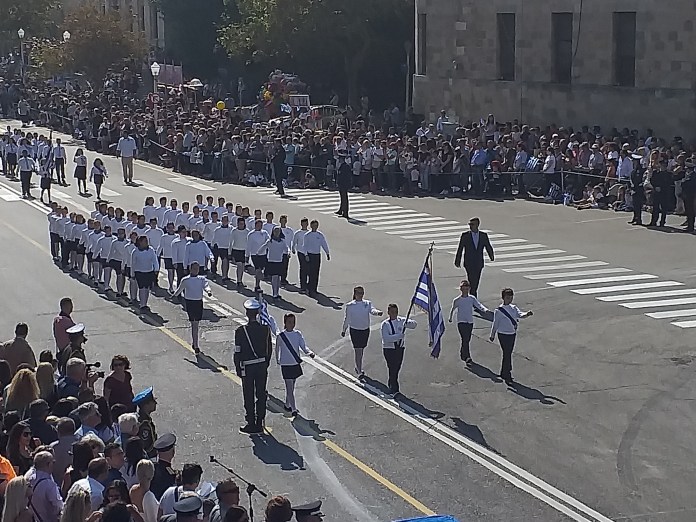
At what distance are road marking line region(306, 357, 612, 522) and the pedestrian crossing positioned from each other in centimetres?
639

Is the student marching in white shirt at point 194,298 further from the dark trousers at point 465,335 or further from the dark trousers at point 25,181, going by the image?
the dark trousers at point 25,181

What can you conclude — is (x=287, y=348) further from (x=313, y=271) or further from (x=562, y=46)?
(x=562, y=46)

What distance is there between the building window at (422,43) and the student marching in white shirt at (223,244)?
91.7 feet

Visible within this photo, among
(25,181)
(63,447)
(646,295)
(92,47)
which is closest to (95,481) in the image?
(63,447)

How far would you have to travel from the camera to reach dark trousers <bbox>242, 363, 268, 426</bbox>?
54.0 ft

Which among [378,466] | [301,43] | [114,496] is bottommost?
[378,466]

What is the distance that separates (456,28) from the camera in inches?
1997

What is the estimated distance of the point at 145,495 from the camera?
10297 mm

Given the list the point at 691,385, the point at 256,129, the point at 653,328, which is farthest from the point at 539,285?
the point at 256,129

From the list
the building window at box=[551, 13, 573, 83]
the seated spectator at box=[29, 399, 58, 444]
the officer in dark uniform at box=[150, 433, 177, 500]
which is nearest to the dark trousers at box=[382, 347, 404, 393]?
the seated spectator at box=[29, 399, 58, 444]

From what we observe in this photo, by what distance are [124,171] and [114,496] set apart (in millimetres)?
33976

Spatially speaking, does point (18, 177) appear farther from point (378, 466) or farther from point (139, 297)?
point (378, 466)

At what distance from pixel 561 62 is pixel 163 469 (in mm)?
37536

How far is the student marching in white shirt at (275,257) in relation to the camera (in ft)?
80.5
